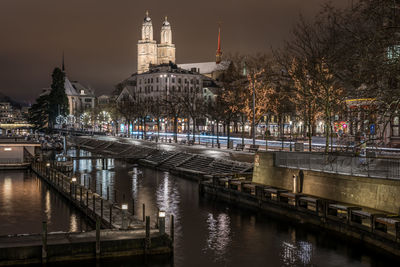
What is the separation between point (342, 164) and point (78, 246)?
17041 mm

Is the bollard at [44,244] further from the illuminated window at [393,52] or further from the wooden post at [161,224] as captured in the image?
the illuminated window at [393,52]

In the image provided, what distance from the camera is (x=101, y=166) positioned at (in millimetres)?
72000

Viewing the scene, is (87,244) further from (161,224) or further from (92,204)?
(92,204)

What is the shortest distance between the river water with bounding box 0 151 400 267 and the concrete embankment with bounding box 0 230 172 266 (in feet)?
2.04

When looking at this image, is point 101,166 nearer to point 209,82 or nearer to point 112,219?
point 112,219

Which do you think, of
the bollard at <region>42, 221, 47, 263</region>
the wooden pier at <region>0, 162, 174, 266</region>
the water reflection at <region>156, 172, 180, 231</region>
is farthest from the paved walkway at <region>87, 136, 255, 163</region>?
the bollard at <region>42, 221, 47, 263</region>

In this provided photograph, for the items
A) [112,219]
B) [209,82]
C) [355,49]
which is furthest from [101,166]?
[209,82]

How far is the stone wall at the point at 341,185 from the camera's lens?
1056 inches

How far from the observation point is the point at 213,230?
30297mm

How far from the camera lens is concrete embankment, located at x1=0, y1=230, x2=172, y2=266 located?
21609 millimetres

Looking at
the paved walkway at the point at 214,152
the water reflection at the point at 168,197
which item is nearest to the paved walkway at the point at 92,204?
the water reflection at the point at 168,197

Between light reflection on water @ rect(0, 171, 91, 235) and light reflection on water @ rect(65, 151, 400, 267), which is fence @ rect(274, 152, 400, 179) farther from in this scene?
light reflection on water @ rect(0, 171, 91, 235)

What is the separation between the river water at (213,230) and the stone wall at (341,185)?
2.91 metres

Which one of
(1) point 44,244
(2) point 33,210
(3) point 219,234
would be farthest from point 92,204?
(1) point 44,244
